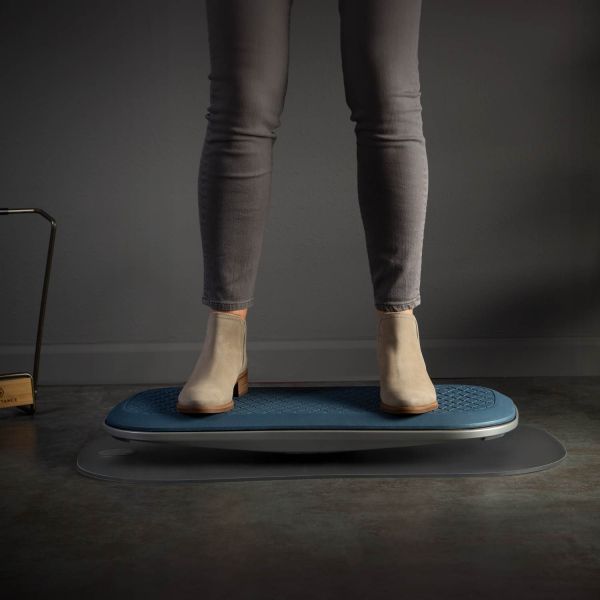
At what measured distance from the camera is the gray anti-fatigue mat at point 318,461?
5.30ft

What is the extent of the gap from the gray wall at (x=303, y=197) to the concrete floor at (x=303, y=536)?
0.80 m

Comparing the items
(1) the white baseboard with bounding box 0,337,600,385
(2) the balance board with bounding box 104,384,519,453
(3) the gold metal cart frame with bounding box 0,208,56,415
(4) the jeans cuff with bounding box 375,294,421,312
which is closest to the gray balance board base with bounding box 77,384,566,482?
(2) the balance board with bounding box 104,384,519,453

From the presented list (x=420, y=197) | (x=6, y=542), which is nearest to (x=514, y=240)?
(x=420, y=197)

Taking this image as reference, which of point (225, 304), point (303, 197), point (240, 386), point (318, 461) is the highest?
point (303, 197)

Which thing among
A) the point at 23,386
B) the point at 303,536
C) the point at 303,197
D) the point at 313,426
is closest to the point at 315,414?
the point at 313,426

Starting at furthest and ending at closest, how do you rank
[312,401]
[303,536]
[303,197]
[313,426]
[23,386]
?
[303,197] < [23,386] < [312,401] < [313,426] < [303,536]

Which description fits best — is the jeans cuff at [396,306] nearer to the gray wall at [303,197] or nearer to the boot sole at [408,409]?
the boot sole at [408,409]

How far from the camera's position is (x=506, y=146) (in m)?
2.53

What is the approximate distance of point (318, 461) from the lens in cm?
171

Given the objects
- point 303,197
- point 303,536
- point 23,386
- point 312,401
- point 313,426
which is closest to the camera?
point 303,536

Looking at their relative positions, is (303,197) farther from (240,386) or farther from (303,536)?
(303,536)

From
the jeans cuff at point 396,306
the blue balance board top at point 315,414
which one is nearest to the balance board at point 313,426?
the blue balance board top at point 315,414

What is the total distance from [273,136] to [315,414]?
1.80 feet

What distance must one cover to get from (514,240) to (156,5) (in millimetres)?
1221
